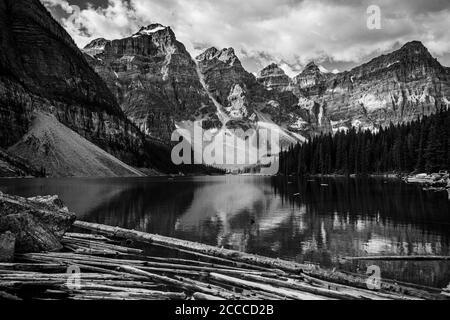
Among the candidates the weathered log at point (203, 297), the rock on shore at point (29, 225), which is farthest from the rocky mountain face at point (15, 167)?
the weathered log at point (203, 297)

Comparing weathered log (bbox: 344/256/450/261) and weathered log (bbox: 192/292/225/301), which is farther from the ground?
weathered log (bbox: 192/292/225/301)

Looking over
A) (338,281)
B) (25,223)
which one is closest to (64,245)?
(25,223)

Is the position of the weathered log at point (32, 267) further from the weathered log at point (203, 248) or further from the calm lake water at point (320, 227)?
the calm lake water at point (320, 227)

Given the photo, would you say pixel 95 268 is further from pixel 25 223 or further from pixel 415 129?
pixel 415 129

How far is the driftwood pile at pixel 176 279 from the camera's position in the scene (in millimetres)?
16156

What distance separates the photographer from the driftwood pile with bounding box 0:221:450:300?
16.2 m

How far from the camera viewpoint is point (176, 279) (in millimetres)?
19125

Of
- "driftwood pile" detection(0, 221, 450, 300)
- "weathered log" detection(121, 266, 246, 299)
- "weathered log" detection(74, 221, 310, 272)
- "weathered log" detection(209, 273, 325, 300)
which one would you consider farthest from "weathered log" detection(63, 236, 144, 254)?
"weathered log" detection(209, 273, 325, 300)

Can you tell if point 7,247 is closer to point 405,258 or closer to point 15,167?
point 405,258

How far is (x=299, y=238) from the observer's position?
3381 cm

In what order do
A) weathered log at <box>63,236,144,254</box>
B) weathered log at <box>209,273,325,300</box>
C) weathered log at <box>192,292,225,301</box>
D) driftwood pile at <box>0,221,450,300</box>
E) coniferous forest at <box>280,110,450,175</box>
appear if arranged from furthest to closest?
coniferous forest at <box>280,110,450,175</box>
weathered log at <box>63,236,144,254</box>
driftwood pile at <box>0,221,450,300</box>
weathered log at <box>209,273,325,300</box>
weathered log at <box>192,292,225,301</box>

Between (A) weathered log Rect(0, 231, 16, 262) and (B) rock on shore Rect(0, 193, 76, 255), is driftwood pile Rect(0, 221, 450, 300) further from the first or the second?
(B) rock on shore Rect(0, 193, 76, 255)
